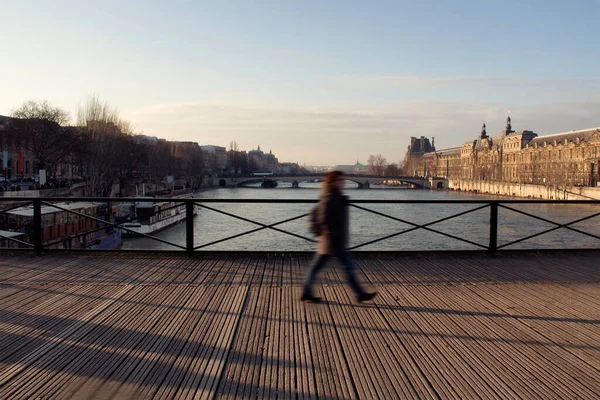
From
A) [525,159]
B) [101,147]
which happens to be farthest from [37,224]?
[525,159]

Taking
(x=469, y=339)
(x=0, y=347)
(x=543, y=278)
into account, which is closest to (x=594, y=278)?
(x=543, y=278)

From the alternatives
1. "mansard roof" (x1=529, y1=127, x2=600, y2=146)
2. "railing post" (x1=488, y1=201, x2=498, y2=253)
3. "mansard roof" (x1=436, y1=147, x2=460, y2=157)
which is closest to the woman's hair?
"railing post" (x1=488, y1=201, x2=498, y2=253)

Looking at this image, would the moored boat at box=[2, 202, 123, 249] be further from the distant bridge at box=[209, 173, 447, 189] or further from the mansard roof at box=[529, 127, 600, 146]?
the mansard roof at box=[529, 127, 600, 146]

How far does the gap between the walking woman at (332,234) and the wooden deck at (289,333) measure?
220mm

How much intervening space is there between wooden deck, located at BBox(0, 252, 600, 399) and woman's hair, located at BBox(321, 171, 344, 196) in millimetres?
1128

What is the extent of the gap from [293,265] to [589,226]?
110 ft

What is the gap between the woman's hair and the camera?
4.93 m

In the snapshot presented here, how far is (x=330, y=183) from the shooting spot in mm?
4945

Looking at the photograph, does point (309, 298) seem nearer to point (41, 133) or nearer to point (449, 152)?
point (41, 133)

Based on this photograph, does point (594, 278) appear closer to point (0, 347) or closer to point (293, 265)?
point (293, 265)

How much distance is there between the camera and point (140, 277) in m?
5.80

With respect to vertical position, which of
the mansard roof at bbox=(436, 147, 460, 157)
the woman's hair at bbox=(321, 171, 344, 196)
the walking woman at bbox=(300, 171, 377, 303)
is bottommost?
the walking woman at bbox=(300, 171, 377, 303)

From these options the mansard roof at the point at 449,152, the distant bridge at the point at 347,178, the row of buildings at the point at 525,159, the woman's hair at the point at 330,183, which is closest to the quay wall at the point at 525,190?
the row of buildings at the point at 525,159

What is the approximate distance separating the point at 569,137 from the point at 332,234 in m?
92.2
